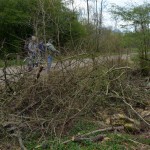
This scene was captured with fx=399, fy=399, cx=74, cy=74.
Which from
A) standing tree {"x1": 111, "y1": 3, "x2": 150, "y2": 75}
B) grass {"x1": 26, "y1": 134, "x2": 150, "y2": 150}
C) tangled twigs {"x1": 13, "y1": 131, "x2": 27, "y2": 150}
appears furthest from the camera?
standing tree {"x1": 111, "y1": 3, "x2": 150, "y2": 75}

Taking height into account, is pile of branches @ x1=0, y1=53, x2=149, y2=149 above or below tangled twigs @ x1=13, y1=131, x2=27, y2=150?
above

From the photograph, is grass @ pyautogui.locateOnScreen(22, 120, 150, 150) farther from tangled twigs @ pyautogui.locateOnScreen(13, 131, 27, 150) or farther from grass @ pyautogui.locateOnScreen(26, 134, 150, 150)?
tangled twigs @ pyautogui.locateOnScreen(13, 131, 27, 150)

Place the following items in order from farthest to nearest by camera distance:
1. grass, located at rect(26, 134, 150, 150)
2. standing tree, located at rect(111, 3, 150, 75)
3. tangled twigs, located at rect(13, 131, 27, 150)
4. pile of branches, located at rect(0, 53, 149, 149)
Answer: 1. standing tree, located at rect(111, 3, 150, 75)
2. pile of branches, located at rect(0, 53, 149, 149)
3. grass, located at rect(26, 134, 150, 150)
4. tangled twigs, located at rect(13, 131, 27, 150)

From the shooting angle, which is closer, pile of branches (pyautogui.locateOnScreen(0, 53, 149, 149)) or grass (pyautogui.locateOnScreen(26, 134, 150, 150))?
grass (pyautogui.locateOnScreen(26, 134, 150, 150))

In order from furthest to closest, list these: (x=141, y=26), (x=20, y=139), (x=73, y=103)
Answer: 1. (x=141, y=26)
2. (x=73, y=103)
3. (x=20, y=139)

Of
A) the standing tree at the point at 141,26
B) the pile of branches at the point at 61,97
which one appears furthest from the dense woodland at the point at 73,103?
the standing tree at the point at 141,26

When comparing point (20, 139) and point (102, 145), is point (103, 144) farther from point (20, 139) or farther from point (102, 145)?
point (20, 139)

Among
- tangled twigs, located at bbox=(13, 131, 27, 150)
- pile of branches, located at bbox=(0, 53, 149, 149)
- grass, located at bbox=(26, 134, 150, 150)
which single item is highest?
pile of branches, located at bbox=(0, 53, 149, 149)

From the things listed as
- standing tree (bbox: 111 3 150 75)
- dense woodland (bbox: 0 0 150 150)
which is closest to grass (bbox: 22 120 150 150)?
dense woodland (bbox: 0 0 150 150)

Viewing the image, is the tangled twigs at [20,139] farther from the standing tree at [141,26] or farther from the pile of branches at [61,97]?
the standing tree at [141,26]

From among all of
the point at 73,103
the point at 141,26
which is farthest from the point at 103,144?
the point at 141,26

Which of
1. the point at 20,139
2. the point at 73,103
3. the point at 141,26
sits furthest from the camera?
the point at 141,26

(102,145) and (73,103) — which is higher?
(73,103)

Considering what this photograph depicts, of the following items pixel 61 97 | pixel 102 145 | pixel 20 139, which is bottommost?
pixel 102 145
